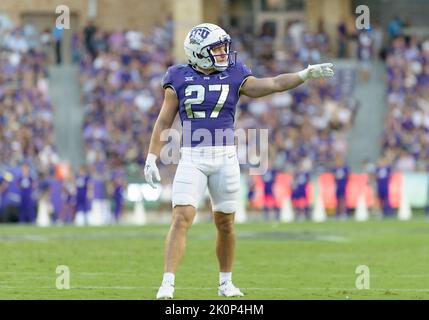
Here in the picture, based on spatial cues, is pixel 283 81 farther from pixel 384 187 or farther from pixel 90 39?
pixel 90 39

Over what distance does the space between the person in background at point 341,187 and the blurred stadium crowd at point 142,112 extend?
0.03 metres

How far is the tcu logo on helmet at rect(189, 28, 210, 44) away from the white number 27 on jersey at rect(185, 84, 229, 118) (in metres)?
0.36

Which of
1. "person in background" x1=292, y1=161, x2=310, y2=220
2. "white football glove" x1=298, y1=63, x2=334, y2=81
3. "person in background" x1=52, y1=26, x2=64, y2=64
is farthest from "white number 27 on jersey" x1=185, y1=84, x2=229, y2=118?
"person in background" x1=52, y1=26, x2=64, y2=64

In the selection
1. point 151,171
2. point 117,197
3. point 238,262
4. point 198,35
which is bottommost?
point 238,262

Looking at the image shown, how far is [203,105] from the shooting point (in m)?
10.8

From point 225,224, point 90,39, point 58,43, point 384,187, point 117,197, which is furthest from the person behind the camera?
point 58,43

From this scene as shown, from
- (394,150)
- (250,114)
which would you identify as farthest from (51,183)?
(394,150)

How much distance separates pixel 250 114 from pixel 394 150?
136 inches

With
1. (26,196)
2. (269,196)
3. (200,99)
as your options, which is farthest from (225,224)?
(269,196)

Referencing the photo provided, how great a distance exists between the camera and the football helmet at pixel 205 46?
10.8m

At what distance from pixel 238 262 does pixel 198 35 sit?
16.3 feet

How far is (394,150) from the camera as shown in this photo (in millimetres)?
31266

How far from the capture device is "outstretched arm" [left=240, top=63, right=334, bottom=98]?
10633mm
